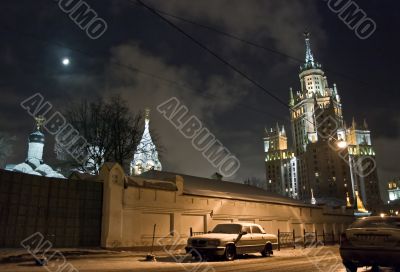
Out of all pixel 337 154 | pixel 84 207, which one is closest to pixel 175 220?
pixel 84 207

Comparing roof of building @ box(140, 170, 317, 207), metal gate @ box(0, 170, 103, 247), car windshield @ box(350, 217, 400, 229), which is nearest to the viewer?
car windshield @ box(350, 217, 400, 229)

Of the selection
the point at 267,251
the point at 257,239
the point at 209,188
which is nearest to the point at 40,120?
the point at 209,188

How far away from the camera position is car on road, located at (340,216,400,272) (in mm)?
8758

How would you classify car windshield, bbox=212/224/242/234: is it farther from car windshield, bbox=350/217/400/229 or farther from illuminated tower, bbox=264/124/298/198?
illuminated tower, bbox=264/124/298/198

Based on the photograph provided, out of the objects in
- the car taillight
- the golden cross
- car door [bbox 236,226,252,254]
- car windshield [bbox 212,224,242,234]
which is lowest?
car door [bbox 236,226,252,254]

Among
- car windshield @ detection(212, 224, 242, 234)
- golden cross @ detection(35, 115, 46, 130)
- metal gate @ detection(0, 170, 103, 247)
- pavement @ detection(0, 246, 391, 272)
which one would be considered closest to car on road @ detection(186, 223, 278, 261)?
car windshield @ detection(212, 224, 242, 234)

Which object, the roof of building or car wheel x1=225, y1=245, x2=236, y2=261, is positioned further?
the roof of building

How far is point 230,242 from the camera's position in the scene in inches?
574

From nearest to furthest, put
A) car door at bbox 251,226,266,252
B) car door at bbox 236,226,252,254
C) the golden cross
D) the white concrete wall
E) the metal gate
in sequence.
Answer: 1. the metal gate
2. car door at bbox 236,226,252,254
3. car door at bbox 251,226,266,252
4. the white concrete wall
5. the golden cross

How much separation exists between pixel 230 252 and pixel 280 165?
175326 mm

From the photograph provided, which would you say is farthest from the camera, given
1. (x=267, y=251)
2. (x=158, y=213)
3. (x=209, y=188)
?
(x=209, y=188)

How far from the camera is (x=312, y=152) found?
15462 centimetres

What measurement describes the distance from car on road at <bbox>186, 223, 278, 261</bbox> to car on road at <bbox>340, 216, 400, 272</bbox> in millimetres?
5554

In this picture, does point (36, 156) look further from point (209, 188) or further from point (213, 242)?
point (213, 242)
